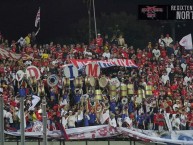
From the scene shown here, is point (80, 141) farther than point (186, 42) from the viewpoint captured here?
No

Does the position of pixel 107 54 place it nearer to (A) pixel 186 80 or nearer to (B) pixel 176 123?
(A) pixel 186 80

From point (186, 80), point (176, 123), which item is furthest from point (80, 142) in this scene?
point (186, 80)

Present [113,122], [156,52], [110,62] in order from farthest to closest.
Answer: [156,52], [110,62], [113,122]

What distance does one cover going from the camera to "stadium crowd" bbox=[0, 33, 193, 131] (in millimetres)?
36125

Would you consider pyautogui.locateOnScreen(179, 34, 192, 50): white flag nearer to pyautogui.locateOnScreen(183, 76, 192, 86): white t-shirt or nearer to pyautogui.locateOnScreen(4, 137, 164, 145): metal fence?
pyautogui.locateOnScreen(183, 76, 192, 86): white t-shirt

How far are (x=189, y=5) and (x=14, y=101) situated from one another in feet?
60.2

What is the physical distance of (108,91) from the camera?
3938cm

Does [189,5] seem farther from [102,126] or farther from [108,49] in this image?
[102,126]

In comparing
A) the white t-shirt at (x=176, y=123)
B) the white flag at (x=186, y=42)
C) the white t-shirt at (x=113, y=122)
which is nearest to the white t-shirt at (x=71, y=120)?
the white t-shirt at (x=113, y=122)

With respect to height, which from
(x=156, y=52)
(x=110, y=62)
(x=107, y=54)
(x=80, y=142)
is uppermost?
(x=156, y=52)

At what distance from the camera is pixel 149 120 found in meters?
36.8

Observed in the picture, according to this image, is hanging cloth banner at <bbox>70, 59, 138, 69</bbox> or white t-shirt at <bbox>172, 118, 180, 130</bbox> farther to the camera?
hanging cloth banner at <bbox>70, 59, 138, 69</bbox>

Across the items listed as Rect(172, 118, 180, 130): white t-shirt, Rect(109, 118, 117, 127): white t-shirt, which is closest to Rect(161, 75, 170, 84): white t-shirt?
Rect(172, 118, 180, 130): white t-shirt

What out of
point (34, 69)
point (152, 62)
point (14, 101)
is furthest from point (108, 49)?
point (14, 101)
